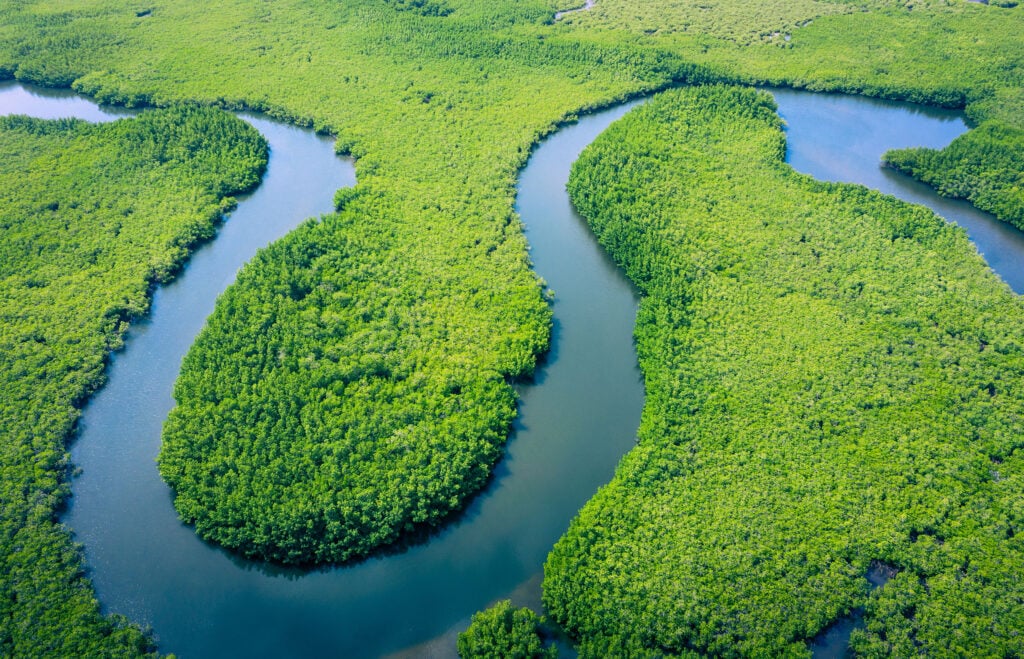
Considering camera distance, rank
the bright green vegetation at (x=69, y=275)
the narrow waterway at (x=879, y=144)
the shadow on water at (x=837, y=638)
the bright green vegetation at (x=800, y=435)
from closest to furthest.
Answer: the shadow on water at (x=837, y=638)
the bright green vegetation at (x=800, y=435)
the bright green vegetation at (x=69, y=275)
the narrow waterway at (x=879, y=144)

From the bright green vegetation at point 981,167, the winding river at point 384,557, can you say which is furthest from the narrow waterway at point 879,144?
the bright green vegetation at point 981,167

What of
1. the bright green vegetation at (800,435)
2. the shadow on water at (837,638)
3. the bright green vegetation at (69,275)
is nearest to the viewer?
the shadow on water at (837,638)

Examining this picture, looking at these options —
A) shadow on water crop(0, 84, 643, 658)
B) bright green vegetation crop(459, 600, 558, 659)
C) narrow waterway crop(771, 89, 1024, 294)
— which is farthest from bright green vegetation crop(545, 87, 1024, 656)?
narrow waterway crop(771, 89, 1024, 294)

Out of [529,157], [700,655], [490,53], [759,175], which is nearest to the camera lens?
[700,655]

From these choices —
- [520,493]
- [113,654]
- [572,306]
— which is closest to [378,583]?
[520,493]

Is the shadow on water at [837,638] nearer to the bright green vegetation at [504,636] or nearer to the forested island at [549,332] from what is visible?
the forested island at [549,332]

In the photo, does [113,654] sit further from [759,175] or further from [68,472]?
[759,175]
